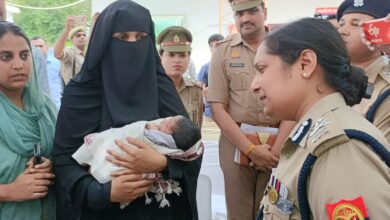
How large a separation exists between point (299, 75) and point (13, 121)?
1.25 m

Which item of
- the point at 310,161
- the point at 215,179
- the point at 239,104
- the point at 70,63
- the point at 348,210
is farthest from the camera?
the point at 70,63

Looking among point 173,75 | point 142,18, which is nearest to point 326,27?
point 142,18

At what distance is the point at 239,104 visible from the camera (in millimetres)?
2750

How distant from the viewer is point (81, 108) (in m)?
1.81

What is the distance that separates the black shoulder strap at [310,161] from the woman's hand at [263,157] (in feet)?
5.07

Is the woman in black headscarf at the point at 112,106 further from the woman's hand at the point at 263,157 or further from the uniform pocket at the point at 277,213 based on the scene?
the woman's hand at the point at 263,157

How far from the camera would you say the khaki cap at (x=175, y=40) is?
3229 millimetres

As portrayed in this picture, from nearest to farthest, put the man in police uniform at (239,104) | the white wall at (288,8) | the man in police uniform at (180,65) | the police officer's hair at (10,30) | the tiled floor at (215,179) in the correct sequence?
the police officer's hair at (10,30)
the man in police uniform at (239,104)
the man in police uniform at (180,65)
the tiled floor at (215,179)
the white wall at (288,8)

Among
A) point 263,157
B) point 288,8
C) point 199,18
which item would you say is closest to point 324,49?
point 263,157

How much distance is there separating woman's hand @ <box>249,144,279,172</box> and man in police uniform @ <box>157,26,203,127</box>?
0.76m

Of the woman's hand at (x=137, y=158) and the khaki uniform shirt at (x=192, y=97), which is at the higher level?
the woman's hand at (x=137, y=158)

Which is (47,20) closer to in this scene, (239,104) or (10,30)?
(239,104)

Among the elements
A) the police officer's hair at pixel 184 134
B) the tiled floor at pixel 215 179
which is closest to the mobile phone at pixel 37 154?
the police officer's hair at pixel 184 134

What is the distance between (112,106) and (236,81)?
1206mm
